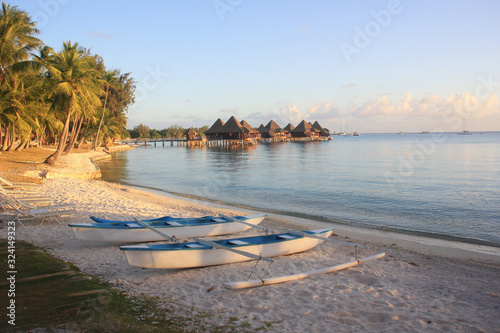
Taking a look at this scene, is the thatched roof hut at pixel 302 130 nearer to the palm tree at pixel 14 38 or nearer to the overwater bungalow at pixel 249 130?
the overwater bungalow at pixel 249 130

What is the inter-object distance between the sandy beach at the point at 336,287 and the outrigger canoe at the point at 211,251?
21 centimetres

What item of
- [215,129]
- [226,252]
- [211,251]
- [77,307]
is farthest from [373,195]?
[215,129]

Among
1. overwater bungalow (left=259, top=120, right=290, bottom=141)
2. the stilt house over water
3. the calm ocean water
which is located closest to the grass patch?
the calm ocean water

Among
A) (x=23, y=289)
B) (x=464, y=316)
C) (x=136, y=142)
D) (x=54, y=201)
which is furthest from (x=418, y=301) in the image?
(x=136, y=142)

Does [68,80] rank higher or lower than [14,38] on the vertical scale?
lower

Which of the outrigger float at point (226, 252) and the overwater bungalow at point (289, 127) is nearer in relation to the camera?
the outrigger float at point (226, 252)

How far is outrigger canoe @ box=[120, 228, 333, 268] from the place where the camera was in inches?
193

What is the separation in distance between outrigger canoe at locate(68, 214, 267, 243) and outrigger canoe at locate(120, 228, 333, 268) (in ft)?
4.94

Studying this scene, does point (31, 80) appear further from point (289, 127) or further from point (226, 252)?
point (289, 127)

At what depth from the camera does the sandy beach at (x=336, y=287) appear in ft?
12.8

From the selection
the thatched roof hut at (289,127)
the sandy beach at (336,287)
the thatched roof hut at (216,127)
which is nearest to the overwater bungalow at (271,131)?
the thatched roof hut at (289,127)

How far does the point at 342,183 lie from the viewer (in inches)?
716

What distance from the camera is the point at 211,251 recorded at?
5418mm

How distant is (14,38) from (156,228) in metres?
19.2
